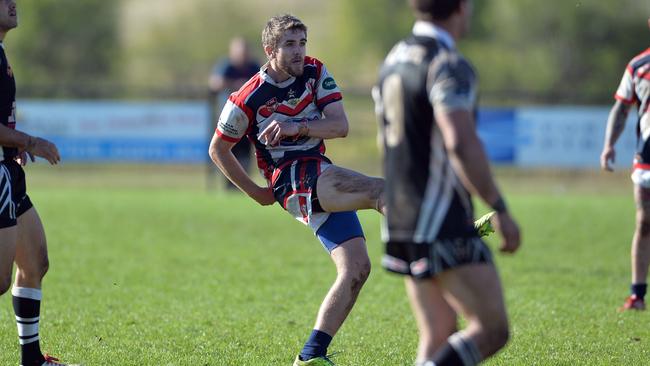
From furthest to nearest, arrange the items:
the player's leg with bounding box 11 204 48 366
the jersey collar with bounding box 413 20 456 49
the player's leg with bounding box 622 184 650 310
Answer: the player's leg with bounding box 622 184 650 310
the player's leg with bounding box 11 204 48 366
the jersey collar with bounding box 413 20 456 49

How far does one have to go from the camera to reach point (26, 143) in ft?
18.0

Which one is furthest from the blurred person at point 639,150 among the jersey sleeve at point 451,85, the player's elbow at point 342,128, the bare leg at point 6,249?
the bare leg at point 6,249

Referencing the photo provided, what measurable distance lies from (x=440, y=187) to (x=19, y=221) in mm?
2792

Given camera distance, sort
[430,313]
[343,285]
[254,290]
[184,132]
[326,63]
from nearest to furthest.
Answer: [430,313] < [343,285] < [254,290] < [184,132] < [326,63]

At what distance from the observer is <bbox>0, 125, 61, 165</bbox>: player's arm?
17.9 feet

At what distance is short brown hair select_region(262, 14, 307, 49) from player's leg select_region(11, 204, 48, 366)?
5.74 feet

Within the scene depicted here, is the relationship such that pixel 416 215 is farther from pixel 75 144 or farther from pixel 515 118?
pixel 75 144

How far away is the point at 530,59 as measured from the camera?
40938mm

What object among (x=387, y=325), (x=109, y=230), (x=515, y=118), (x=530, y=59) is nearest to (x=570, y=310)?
(x=387, y=325)

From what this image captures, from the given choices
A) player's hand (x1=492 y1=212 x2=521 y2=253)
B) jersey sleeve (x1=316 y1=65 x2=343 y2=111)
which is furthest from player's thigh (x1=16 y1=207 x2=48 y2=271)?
player's hand (x1=492 y1=212 x2=521 y2=253)

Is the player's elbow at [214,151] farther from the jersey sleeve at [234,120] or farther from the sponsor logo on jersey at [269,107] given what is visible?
the sponsor logo on jersey at [269,107]

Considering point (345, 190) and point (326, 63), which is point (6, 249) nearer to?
point (345, 190)

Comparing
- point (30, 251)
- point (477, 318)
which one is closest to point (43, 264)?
point (30, 251)

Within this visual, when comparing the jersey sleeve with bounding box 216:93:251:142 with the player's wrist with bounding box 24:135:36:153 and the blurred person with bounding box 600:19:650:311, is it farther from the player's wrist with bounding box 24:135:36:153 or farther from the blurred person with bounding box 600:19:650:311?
the blurred person with bounding box 600:19:650:311
